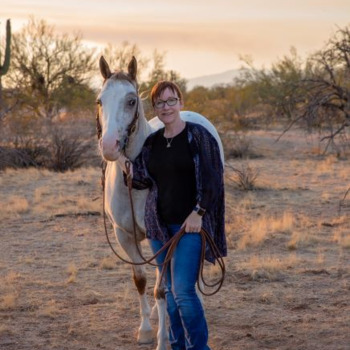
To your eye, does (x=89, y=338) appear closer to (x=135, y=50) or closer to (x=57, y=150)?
(x=57, y=150)

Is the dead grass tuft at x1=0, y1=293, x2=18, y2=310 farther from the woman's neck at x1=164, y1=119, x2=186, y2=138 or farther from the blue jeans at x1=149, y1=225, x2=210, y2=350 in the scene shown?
the woman's neck at x1=164, y1=119, x2=186, y2=138

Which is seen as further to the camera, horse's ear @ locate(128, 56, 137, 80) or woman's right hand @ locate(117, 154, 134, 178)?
horse's ear @ locate(128, 56, 137, 80)

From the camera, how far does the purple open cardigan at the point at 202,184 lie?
438 cm

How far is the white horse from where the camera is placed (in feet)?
15.1

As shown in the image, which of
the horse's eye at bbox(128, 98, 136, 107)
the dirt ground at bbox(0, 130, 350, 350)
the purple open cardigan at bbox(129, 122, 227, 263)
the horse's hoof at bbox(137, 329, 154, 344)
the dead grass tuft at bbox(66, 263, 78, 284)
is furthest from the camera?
the dead grass tuft at bbox(66, 263, 78, 284)

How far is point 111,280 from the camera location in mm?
7773

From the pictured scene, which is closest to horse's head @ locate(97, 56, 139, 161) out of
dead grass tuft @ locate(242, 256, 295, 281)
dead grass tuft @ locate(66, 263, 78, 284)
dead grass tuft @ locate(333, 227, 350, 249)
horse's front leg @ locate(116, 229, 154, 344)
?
horse's front leg @ locate(116, 229, 154, 344)

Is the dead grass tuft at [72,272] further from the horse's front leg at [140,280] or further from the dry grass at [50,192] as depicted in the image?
the dry grass at [50,192]

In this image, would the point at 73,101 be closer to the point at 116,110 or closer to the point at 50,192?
the point at 50,192

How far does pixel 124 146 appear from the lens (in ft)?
15.8

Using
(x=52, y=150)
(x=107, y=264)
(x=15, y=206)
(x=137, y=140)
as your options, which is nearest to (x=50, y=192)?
(x=15, y=206)

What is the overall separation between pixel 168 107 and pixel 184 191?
53 centimetres

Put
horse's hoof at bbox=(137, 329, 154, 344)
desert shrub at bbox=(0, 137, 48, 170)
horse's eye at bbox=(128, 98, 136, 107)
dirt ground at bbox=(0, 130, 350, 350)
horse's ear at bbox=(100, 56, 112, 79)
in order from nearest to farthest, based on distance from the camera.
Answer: horse's eye at bbox=(128, 98, 136, 107) < horse's ear at bbox=(100, 56, 112, 79) < horse's hoof at bbox=(137, 329, 154, 344) < dirt ground at bbox=(0, 130, 350, 350) < desert shrub at bbox=(0, 137, 48, 170)

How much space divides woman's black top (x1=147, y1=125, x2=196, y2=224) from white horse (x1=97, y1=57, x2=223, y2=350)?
0.27m
